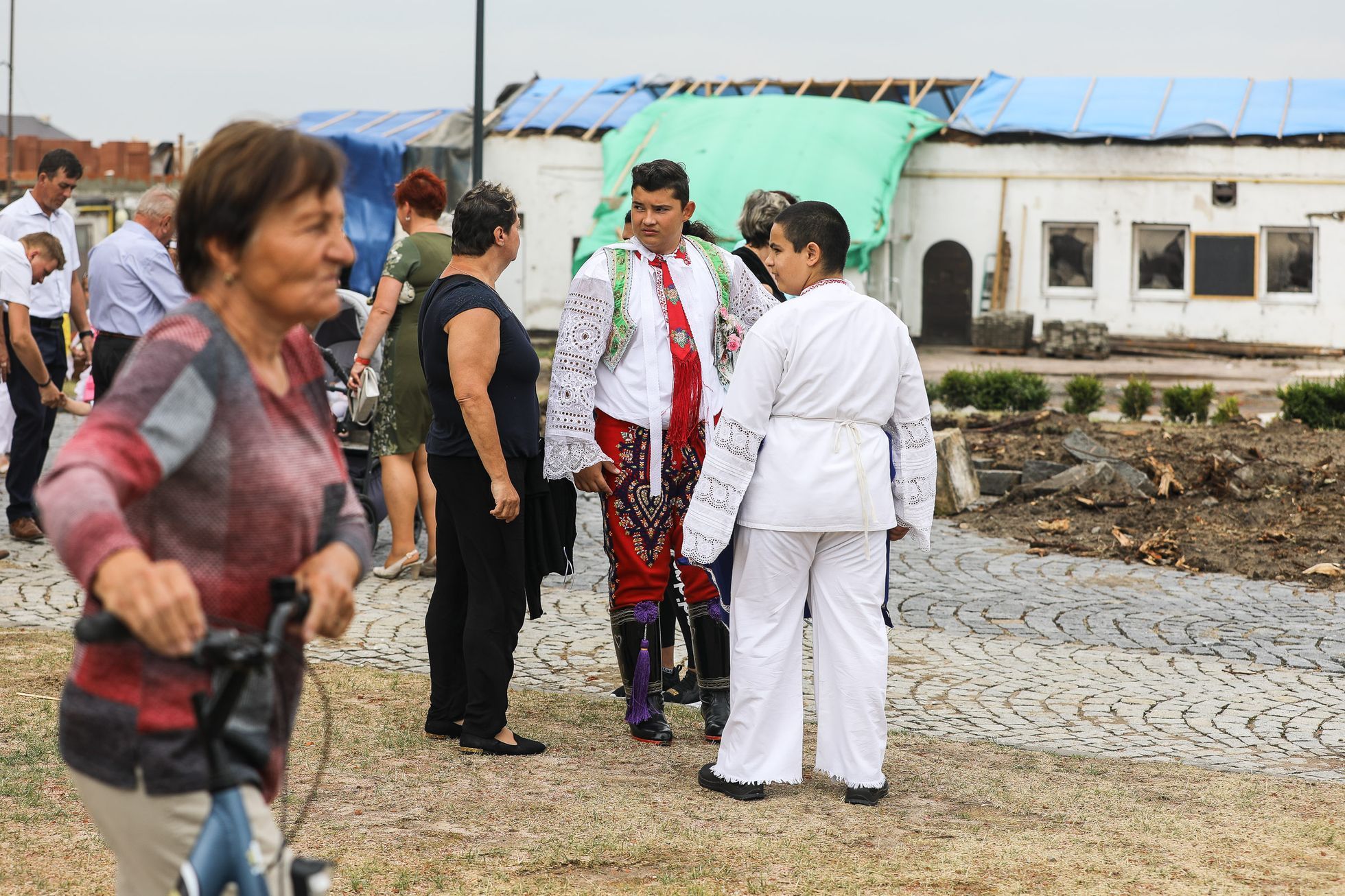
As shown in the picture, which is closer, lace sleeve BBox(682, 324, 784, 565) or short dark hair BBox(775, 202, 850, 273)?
lace sleeve BBox(682, 324, 784, 565)

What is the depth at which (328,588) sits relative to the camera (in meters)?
2.52

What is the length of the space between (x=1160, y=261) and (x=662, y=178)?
24.7 metres

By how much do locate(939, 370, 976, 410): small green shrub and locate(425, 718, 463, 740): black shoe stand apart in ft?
41.2

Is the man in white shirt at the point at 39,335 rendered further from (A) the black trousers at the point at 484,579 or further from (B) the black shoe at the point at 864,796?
(B) the black shoe at the point at 864,796

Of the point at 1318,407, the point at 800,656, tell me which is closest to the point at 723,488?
the point at 800,656

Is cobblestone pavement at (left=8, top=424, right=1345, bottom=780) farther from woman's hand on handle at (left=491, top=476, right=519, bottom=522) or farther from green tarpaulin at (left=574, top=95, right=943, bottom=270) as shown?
green tarpaulin at (left=574, top=95, right=943, bottom=270)

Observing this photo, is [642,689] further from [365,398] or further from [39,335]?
[39,335]

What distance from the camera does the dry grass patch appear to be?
14.3 ft

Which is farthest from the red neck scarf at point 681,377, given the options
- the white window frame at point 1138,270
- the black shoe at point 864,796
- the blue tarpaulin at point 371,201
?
the white window frame at point 1138,270

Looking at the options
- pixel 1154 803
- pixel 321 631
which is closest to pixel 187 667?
pixel 321 631

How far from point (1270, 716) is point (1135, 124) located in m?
23.8

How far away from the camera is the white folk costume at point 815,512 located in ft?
16.7

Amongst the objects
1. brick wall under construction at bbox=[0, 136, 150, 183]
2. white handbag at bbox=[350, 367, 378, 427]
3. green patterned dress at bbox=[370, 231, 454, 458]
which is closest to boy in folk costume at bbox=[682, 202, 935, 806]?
green patterned dress at bbox=[370, 231, 454, 458]

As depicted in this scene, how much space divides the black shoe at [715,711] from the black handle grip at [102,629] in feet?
12.7
